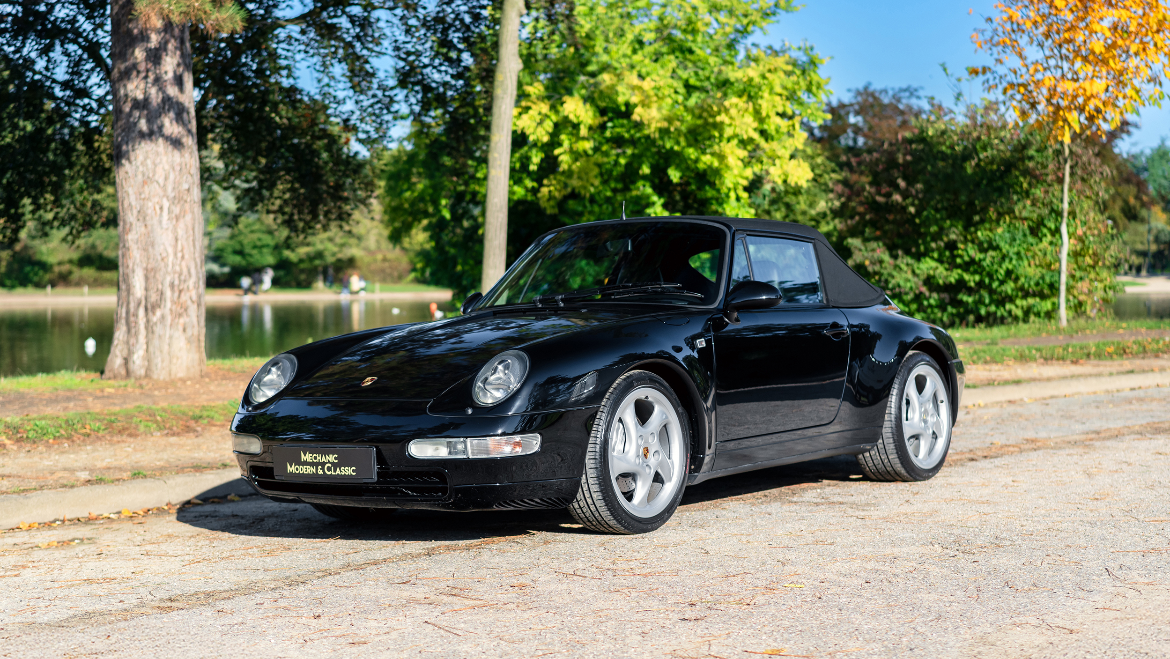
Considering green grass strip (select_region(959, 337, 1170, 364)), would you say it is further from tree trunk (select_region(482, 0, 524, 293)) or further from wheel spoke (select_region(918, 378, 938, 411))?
wheel spoke (select_region(918, 378, 938, 411))

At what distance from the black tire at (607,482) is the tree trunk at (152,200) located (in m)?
8.00

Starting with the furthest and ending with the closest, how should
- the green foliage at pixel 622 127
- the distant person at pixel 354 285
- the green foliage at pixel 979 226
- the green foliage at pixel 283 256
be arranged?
the green foliage at pixel 283 256, the distant person at pixel 354 285, the green foliage at pixel 979 226, the green foliage at pixel 622 127

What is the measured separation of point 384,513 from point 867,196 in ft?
73.2

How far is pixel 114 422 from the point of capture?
8.77m

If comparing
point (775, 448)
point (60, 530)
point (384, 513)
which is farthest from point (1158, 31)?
point (60, 530)

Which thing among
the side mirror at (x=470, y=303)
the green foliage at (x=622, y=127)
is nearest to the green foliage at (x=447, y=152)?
the green foliage at (x=622, y=127)

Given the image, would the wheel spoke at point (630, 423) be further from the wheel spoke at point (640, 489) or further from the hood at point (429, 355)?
the hood at point (429, 355)

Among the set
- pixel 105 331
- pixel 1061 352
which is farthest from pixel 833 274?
pixel 105 331

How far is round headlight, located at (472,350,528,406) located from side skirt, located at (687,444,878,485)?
1.06 metres

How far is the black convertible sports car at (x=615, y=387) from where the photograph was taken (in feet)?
15.7

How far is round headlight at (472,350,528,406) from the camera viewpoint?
4.78 metres

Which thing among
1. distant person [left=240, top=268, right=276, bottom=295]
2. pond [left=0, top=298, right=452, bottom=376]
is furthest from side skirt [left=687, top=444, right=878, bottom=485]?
distant person [left=240, top=268, right=276, bottom=295]

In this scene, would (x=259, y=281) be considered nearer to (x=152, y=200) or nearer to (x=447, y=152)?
(x=447, y=152)

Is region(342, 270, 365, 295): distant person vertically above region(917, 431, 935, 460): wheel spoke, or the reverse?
region(917, 431, 935, 460): wheel spoke
